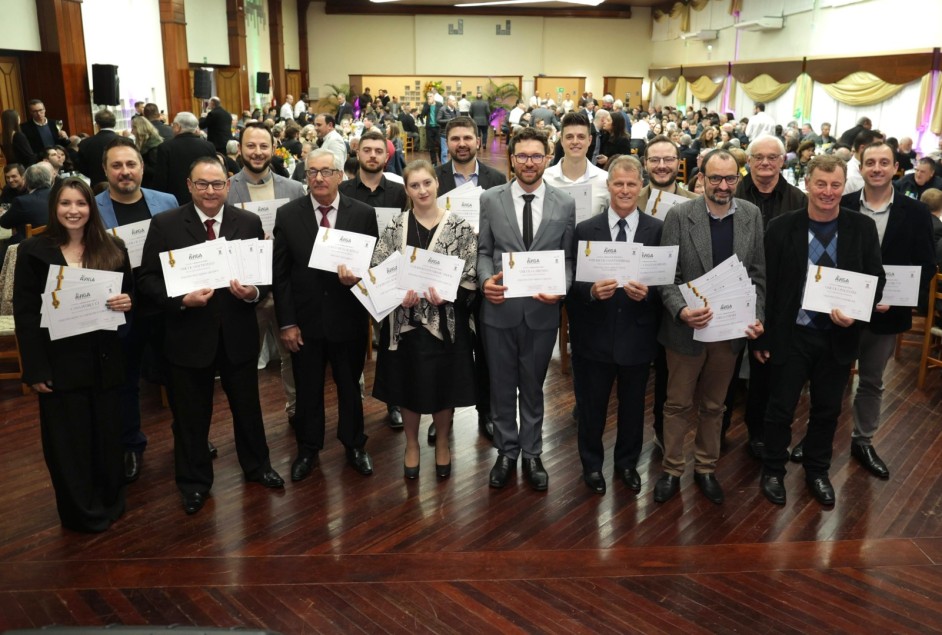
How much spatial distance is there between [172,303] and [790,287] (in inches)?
109

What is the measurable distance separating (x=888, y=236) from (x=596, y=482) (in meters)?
1.88

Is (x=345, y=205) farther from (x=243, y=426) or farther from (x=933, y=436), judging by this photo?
(x=933, y=436)

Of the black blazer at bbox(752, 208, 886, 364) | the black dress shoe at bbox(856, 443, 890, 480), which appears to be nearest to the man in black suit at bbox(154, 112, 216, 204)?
the black dress shoe at bbox(856, 443, 890, 480)

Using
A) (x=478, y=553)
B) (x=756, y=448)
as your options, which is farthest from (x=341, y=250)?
(x=756, y=448)

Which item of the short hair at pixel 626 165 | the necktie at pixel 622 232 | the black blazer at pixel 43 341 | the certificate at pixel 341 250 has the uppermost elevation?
the short hair at pixel 626 165

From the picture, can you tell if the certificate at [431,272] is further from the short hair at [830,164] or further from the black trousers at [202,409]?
the short hair at [830,164]

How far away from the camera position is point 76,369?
326cm

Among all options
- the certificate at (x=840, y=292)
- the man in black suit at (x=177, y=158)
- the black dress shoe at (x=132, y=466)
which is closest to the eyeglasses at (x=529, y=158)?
the certificate at (x=840, y=292)

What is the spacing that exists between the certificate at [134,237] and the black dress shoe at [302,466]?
4.14ft

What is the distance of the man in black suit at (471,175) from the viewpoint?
14.4ft

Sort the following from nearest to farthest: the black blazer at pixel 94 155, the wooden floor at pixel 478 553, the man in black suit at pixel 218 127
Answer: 1. the wooden floor at pixel 478 553
2. the black blazer at pixel 94 155
3. the man in black suit at pixel 218 127

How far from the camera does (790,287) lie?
3482 mm

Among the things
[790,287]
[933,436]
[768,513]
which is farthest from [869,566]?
[933,436]

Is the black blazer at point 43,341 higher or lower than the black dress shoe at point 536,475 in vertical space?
higher
